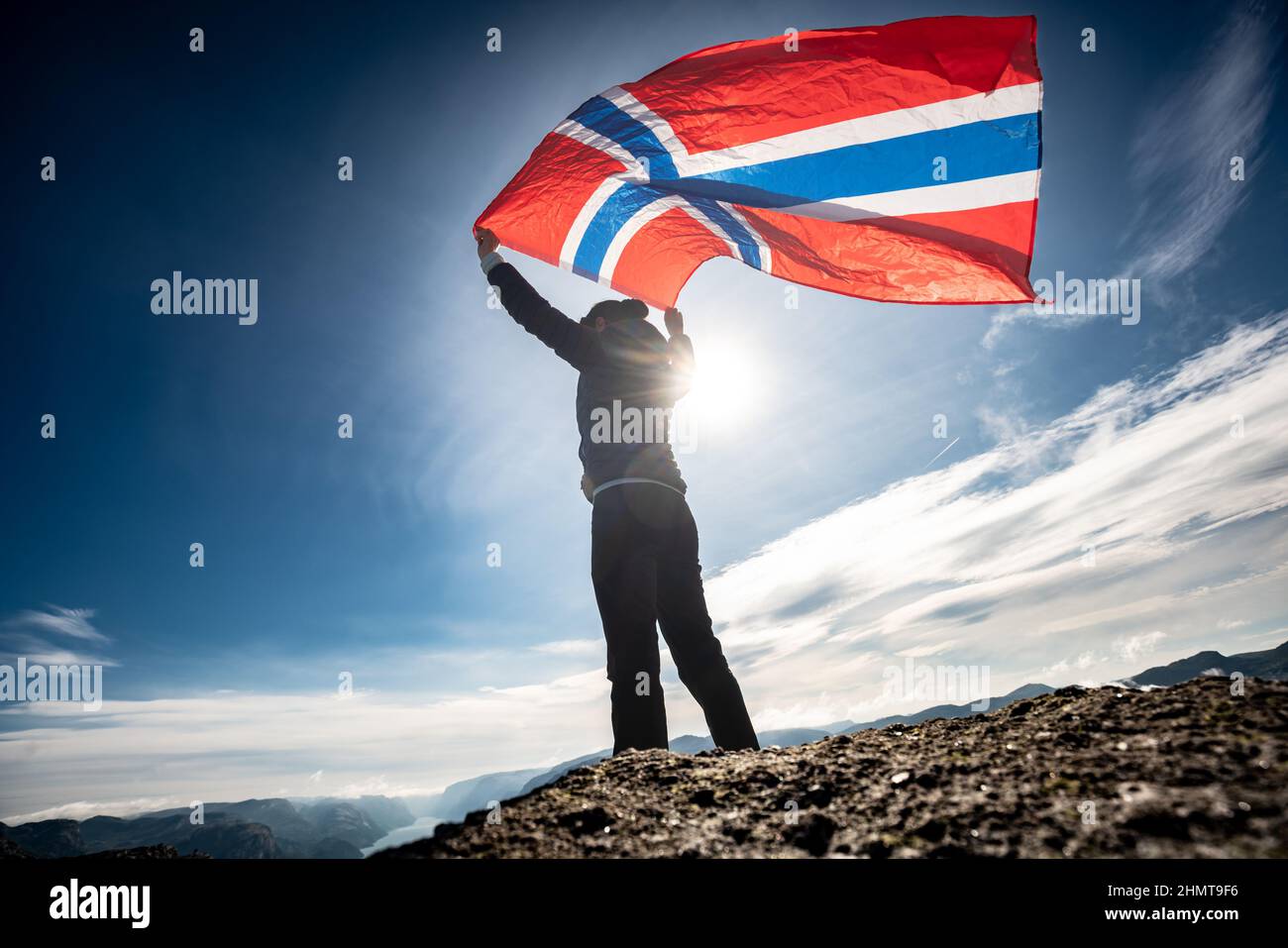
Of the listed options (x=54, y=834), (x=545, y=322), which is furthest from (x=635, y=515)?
(x=54, y=834)

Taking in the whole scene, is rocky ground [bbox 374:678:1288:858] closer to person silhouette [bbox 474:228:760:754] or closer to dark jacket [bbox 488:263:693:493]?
person silhouette [bbox 474:228:760:754]

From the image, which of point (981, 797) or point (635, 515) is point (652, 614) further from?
point (981, 797)

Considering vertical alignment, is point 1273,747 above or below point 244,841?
above

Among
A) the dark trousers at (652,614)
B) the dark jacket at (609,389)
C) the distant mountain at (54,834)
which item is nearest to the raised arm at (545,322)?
the dark jacket at (609,389)

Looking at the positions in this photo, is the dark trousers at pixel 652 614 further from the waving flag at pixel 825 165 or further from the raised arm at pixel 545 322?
the waving flag at pixel 825 165
